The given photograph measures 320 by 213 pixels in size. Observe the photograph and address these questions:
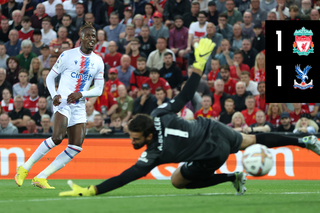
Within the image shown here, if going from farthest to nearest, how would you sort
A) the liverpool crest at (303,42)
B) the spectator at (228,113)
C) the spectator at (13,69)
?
1. the spectator at (13,69)
2. the liverpool crest at (303,42)
3. the spectator at (228,113)

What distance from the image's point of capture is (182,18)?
1666 centimetres

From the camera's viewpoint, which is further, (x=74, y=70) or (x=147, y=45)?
(x=147, y=45)

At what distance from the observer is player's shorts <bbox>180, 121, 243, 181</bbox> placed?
20.9ft

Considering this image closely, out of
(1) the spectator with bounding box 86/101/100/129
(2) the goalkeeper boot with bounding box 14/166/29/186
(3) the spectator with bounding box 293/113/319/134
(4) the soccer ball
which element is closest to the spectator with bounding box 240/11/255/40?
(3) the spectator with bounding box 293/113/319/134

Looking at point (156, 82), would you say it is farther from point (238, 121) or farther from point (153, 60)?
point (238, 121)

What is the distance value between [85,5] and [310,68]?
8868mm

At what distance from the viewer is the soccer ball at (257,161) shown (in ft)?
20.0

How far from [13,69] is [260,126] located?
8.52 meters

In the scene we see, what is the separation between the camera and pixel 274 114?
1309cm

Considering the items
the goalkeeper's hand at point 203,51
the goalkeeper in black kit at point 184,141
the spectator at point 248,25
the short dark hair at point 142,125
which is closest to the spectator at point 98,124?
the spectator at point 248,25

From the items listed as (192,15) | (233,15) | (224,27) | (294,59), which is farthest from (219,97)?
(192,15)

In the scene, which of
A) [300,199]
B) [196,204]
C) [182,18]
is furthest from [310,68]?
[196,204]

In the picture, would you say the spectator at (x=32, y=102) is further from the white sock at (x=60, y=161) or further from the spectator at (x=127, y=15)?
the white sock at (x=60, y=161)

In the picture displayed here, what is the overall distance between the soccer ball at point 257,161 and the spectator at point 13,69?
455 inches
